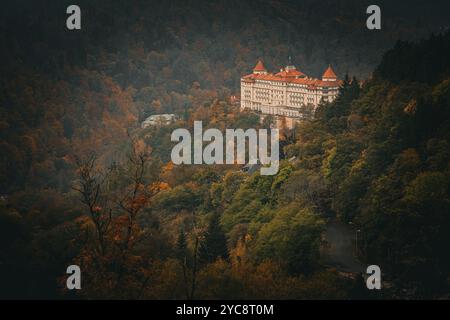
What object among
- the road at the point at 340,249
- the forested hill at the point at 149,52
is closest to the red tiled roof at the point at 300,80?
the forested hill at the point at 149,52

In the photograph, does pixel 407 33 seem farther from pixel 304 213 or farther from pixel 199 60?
pixel 304 213

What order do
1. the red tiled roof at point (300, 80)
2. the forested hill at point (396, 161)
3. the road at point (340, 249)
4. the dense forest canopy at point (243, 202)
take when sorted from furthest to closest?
the red tiled roof at point (300, 80)
the road at point (340, 249)
the forested hill at point (396, 161)
the dense forest canopy at point (243, 202)

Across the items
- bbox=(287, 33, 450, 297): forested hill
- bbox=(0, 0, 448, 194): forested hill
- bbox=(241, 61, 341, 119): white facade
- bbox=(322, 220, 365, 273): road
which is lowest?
bbox=(322, 220, 365, 273): road

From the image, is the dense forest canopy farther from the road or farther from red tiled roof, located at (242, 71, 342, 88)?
red tiled roof, located at (242, 71, 342, 88)

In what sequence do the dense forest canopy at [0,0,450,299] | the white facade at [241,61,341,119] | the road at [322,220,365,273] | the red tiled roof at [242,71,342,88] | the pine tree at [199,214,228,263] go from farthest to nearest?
1. the red tiled roof at [242,71,342,88]
2. the white facade at [241,61,341,119]
3. the pine tree at [199,214,228,263]
4. the road at [322,220,365,273]
5. the dense forest canopy at [0,0,450,299]

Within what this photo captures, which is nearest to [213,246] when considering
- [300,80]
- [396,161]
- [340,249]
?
[340,249]

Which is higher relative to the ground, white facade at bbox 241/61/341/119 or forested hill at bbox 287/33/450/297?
white facade at bbox 241/61/341/119

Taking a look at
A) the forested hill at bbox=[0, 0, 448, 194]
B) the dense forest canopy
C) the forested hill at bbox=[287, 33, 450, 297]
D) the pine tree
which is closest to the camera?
the dense forest canopy

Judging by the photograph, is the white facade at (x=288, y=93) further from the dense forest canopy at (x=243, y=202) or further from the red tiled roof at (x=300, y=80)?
the dense forest canopy at (x=243, y=202)

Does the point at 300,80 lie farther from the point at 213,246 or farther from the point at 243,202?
the point at 213,246

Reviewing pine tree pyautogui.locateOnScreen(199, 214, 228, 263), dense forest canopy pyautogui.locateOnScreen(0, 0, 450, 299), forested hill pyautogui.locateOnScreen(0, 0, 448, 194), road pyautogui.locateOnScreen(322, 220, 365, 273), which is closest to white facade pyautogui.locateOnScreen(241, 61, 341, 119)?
dense forest canopy pyautogui.locateOnScreen(0, 0, 450, 299)
